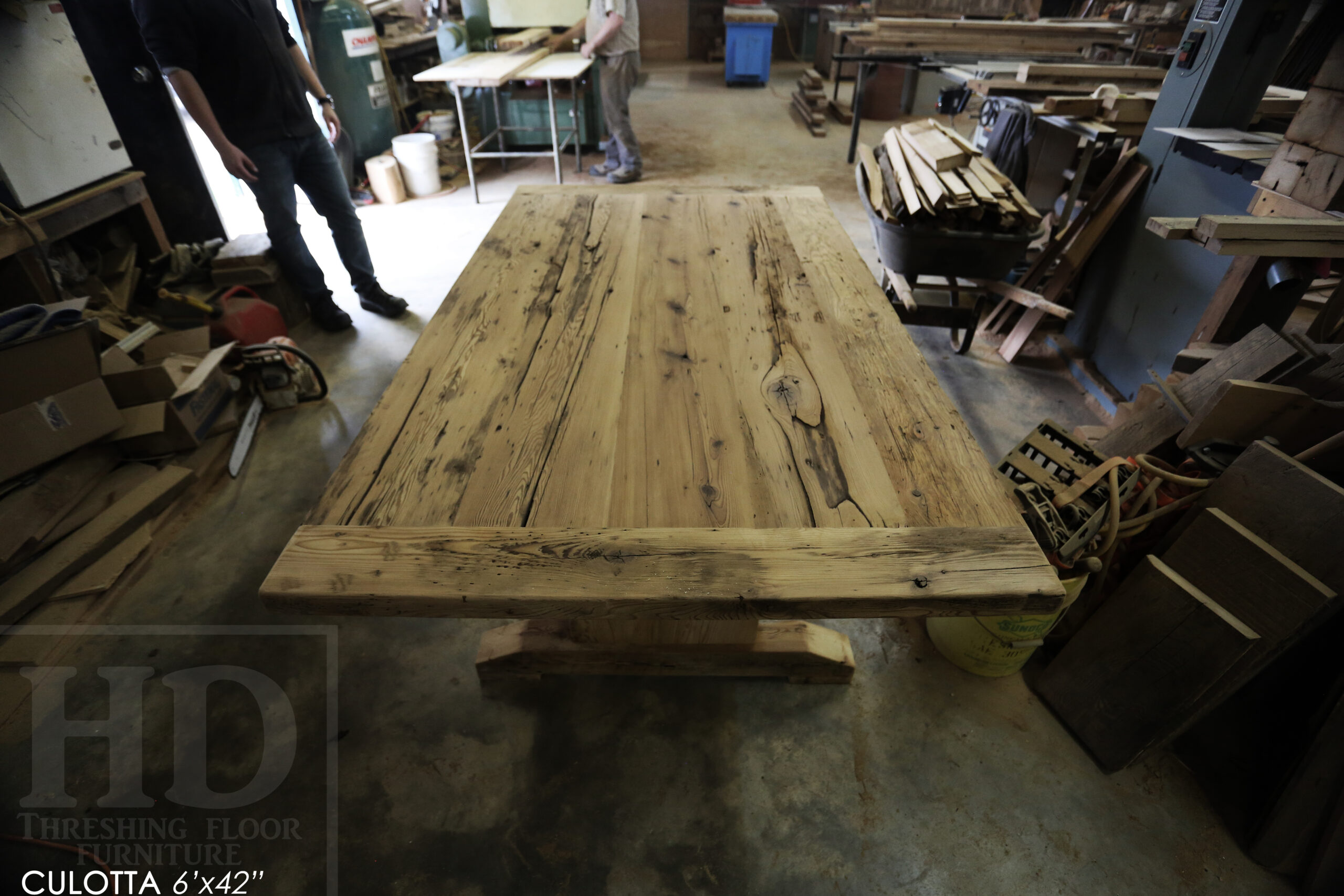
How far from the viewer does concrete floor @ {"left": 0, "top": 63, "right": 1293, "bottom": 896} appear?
1.43 metres

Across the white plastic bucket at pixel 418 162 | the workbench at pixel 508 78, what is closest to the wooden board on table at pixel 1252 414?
the workbench at pixel 508 78

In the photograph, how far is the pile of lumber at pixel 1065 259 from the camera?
280cm

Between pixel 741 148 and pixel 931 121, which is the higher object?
pixel 931 121

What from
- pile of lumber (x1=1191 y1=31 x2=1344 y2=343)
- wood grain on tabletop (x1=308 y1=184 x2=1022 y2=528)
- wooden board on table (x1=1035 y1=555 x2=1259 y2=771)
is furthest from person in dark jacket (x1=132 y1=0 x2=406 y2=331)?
pile of lumber (x1=1191 y1=31 x2=1344 y2=343)

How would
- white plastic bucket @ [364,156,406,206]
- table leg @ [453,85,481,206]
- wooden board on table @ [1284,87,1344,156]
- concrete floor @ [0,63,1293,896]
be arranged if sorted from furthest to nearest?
1. white plastic bucket @ [364,156,406,206]
2. table leg @ [453,85,481,206]
3. wooden board on table @ [1284,87,1344,156]
4. concrete floor @ [0,63,1293,896]

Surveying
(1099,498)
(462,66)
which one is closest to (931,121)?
(1099,498)

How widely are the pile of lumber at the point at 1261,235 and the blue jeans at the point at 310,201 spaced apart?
3.52 metres

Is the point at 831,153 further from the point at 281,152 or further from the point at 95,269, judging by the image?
the point at 95,269

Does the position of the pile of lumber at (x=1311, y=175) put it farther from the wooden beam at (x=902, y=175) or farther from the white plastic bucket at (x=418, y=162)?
the white plastic bucket at (x=418, y=162)

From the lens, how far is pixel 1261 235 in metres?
1.61

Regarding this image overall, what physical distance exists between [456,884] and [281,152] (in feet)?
10.5

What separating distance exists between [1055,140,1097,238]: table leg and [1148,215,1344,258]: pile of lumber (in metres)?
1.43

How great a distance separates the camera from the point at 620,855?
4.76 feet

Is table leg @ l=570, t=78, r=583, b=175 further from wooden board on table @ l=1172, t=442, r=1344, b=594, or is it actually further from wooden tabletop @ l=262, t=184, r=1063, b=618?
wooden board on table @ l=1172, t=442, r=1344, b=594
